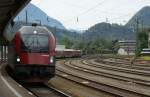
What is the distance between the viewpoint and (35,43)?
897 inches

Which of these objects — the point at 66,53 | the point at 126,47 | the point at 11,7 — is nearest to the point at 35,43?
the point at 11,7

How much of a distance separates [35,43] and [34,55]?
0.72 m

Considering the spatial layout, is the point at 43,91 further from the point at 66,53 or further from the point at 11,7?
the point at 66,53

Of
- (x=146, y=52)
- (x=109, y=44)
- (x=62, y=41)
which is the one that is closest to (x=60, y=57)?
(x=146, y=52)

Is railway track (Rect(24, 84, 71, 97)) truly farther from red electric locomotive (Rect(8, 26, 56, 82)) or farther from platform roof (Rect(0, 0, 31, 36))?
platform roof (Rect(0, 0, 31, 36))

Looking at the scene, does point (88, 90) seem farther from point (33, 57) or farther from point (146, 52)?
point (146, 52)

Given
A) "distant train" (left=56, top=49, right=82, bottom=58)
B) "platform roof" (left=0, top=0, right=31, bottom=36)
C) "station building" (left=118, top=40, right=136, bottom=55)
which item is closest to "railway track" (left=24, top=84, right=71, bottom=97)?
"platform roof" (left=0, top=0, right=31, bottom=36)

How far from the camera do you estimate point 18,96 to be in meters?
16.7

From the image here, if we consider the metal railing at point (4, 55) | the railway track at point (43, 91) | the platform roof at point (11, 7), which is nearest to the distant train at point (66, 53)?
the metal railing at point (4, 55)

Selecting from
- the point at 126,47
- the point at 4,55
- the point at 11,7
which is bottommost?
the point at 126,47

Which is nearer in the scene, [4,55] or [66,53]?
[4,55]

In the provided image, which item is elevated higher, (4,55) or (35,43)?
(35,43)

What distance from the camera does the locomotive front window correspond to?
22.6 meters

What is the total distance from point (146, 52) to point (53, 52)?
65.7m
